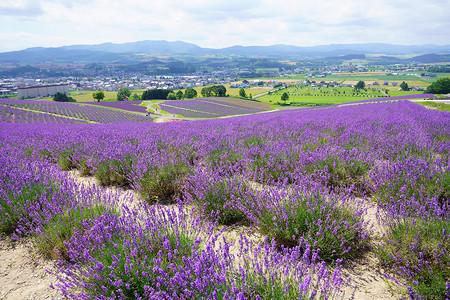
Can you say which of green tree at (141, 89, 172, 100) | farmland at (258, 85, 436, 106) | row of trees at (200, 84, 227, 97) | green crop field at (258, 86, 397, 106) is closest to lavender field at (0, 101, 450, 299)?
farmland at (258, 85, 436, 106)

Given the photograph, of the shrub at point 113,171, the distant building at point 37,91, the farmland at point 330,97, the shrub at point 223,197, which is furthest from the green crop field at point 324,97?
the distant building at point 37,91

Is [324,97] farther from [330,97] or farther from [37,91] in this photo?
[37,91]

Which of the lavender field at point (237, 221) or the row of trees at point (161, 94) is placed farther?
the row of trees at point (161, 94)

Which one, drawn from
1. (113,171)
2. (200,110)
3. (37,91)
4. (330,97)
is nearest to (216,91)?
(200,110)

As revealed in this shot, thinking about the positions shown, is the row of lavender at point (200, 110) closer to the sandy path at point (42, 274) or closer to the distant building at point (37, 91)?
the sandy path at point (42, 274)

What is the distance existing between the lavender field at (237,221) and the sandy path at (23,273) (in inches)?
5.8

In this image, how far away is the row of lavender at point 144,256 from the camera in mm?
1715

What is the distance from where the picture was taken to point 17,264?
2.63m

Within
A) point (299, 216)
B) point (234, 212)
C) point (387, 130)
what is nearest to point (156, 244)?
point (234, 212)

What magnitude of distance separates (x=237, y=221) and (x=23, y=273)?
7.72 feet

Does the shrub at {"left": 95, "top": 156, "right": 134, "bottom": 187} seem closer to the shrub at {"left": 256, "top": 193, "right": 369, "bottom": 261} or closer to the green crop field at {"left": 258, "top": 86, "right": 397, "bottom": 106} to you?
the shrub at {"left": 256, "top": 193, "right": 369, "bottom": 261}

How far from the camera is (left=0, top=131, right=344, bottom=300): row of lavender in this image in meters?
1.71

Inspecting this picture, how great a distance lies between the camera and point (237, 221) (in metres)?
3.20

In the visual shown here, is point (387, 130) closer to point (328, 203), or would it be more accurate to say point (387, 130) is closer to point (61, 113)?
point (328, 203)
